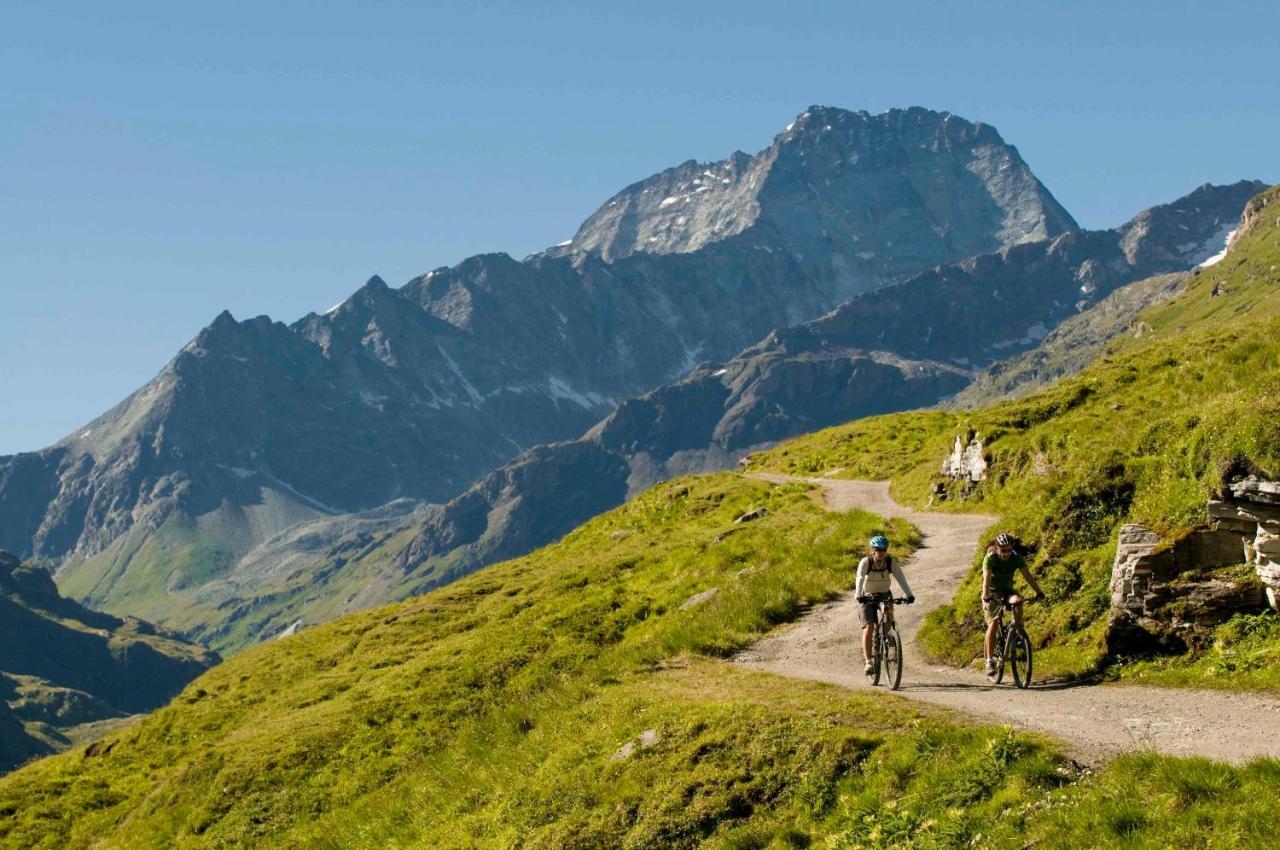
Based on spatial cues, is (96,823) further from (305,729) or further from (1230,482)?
(1230,482)

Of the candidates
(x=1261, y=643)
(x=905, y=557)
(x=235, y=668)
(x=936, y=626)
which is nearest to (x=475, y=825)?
(x=936, y=626)

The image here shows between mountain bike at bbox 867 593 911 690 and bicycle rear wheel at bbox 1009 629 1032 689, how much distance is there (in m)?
2.19

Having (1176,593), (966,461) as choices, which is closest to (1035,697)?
(1176,593)

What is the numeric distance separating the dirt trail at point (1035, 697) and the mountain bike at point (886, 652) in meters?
0.33

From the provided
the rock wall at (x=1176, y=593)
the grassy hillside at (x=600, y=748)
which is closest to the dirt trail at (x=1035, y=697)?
the grassy hillside at (x=600, y=748)

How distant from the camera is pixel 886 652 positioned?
78.2 ft

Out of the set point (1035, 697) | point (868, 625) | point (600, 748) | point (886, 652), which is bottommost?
point (1035, 697)

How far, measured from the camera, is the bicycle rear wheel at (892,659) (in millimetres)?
23141

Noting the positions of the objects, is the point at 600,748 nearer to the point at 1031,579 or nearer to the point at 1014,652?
the point at 1014,652

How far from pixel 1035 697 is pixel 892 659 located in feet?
10.8

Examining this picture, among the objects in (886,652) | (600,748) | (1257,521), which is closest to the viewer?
(1257,521)

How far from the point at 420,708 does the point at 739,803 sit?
15065 mm

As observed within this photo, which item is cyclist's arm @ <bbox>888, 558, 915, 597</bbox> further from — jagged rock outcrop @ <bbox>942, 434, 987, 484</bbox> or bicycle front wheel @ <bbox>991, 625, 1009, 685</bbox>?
jagged rock outcrop @ <bbox>942, 434, 987, 484</bbox>

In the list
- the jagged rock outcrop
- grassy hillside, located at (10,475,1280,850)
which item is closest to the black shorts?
grassy hillside, located at (10,475,1280,850)
